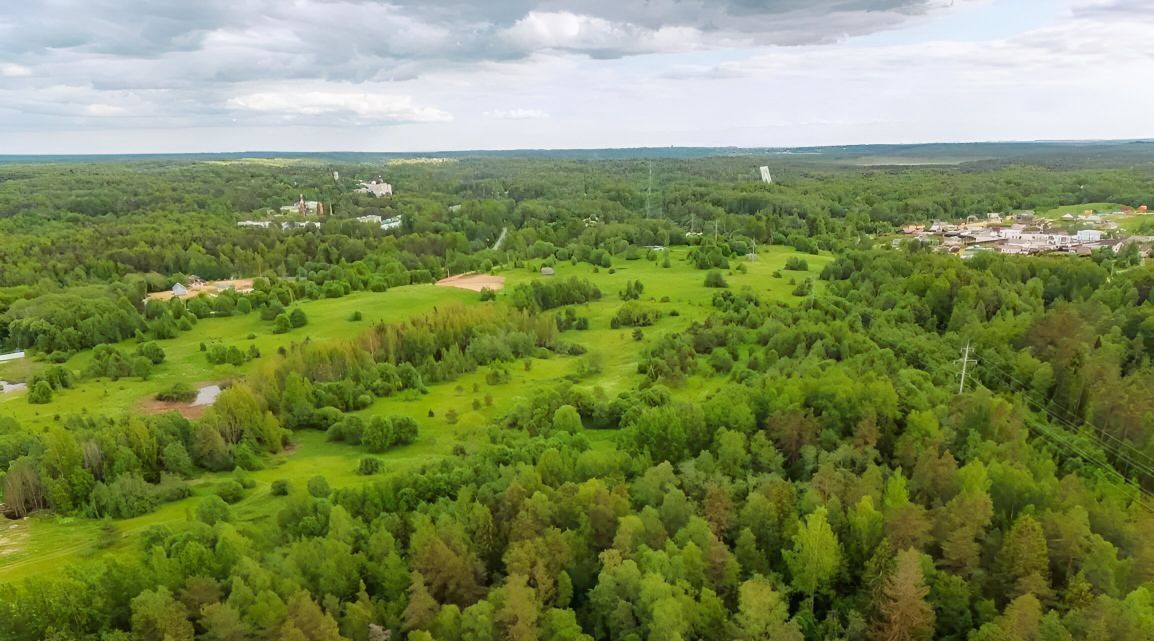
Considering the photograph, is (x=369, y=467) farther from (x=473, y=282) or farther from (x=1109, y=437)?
(x=473, y=282)

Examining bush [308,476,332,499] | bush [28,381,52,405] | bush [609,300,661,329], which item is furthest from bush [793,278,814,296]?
bush [28,381,52,405]

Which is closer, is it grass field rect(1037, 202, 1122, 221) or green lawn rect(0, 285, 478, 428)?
green lawn rect(0, 285, 478, 428)

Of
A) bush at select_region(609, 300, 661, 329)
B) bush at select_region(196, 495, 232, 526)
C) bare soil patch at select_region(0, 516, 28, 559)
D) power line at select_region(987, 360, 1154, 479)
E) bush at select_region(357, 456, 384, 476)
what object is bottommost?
bare soil patch at select_region(0, 516, 28, 559)

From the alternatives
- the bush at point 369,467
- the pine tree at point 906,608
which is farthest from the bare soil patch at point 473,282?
the pine tree at point 906,608

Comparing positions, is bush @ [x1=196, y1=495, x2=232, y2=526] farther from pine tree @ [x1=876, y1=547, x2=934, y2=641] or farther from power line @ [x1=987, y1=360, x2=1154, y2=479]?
power line @ [x1=987, y1=360, x2=1154, y2=479]

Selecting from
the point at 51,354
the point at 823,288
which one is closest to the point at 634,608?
the point at 823,288
